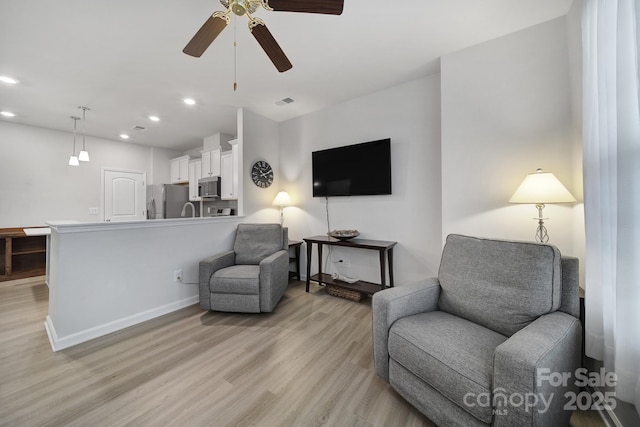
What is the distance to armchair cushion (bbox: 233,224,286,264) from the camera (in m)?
2.92

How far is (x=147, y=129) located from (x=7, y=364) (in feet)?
12.5

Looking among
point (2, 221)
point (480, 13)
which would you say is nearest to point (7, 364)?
point (2, 221)

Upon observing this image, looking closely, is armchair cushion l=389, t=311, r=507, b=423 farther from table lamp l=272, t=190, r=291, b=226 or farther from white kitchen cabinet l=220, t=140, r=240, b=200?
white kitchen cabinet l=220, t=140, r=240, b=200

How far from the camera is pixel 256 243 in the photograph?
9.80ft

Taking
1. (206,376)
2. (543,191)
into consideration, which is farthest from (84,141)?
(543,191)

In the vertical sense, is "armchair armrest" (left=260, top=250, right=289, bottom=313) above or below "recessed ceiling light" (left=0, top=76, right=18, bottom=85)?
below

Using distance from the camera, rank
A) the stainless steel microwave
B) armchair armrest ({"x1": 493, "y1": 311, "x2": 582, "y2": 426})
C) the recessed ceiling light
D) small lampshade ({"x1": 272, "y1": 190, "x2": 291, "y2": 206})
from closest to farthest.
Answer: armchair armrest ({"x1": 493, "y1": 311, "x2": 582, "y2": 426}) → the recessed ceiling light → small lampshade ({"x1": 272, "y1": 190, "x2": 291, "y2": 206}) → the stainless steel microwave

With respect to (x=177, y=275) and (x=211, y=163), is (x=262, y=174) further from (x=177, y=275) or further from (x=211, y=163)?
(x=177, y=275)

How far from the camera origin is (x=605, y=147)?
1.08m

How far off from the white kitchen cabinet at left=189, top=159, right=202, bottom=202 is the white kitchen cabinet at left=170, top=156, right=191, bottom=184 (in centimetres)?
21

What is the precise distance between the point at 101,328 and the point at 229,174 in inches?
102

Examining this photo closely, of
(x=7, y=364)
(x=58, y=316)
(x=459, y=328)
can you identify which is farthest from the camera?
(x=58, y=316)

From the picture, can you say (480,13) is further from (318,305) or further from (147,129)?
(147,129)

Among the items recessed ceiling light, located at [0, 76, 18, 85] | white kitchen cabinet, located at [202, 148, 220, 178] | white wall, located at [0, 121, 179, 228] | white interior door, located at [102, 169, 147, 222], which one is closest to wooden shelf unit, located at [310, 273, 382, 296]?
white kitchen cabinet, located at [202, 148, 220, 178]
